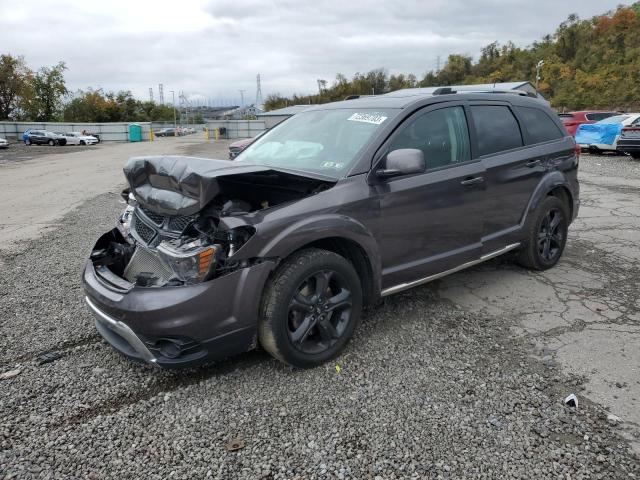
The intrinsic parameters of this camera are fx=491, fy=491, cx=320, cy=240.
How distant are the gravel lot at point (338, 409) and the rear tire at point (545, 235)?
0.93 meters

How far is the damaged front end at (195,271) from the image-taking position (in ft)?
8.98

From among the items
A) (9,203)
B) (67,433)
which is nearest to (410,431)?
(67,433)

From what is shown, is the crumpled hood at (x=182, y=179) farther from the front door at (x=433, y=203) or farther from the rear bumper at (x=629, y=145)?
the rear bumper at (x=629, y=145)

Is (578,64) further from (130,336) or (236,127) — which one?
(130,336)

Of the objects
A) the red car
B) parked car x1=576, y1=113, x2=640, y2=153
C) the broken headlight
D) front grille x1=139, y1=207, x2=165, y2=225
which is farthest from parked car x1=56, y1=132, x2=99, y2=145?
the broken headlight

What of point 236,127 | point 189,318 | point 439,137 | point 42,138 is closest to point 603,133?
point 439,137

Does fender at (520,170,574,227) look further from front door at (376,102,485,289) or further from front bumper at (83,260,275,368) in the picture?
front bumper at (83,260,275,368)

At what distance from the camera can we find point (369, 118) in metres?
3.78

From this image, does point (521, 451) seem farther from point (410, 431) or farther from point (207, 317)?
point (207, 317)

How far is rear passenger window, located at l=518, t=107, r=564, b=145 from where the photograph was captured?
4.81 metres

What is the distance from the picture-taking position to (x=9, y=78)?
5362cm

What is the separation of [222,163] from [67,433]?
1.79 m

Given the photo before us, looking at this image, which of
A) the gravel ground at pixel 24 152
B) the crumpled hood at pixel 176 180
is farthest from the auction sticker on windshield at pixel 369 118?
the gravel ground at pixel 24 152

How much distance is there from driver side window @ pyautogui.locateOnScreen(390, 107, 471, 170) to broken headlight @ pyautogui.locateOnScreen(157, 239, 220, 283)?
1.59 meters
